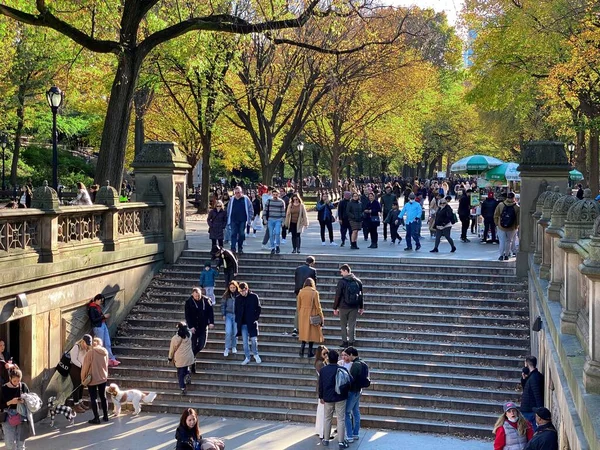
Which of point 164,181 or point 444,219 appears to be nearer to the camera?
point 164,181

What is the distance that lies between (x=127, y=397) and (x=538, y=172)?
9567mm

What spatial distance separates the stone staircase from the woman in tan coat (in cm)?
60

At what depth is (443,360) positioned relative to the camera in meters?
13.8

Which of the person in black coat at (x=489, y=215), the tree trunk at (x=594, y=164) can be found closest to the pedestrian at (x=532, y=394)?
the person in black coat at (x=489, y=215)

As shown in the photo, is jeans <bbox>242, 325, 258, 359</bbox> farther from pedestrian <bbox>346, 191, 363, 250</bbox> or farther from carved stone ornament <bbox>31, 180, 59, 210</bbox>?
pedestrian <bbox>346, 191, 363, 250</bbox>

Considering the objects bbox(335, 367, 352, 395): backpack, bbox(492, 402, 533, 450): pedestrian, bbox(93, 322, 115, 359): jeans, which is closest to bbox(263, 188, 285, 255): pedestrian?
bbox(93, 322, 115, 359): jeans

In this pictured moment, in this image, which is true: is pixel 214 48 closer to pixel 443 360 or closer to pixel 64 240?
pixel 64 240

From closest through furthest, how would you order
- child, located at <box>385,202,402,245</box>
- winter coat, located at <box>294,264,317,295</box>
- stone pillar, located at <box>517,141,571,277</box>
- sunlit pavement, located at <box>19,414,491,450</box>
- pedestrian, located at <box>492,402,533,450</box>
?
pedestrian, located at <box>492,402,533,450</box>, sunlit pavement, located at <box>19,414,491,450</box>, winter coat, located at <box>294,264,317,295</box>, stone pillar, located at <box>517,141,571,277</box>, child, located at <box>385,202,402,245</box>

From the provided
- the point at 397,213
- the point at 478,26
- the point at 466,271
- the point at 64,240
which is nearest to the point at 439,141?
the point at 478,26

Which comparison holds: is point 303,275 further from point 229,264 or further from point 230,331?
point 229,264

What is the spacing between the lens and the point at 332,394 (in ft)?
34.9

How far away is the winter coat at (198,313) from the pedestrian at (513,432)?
249 inches

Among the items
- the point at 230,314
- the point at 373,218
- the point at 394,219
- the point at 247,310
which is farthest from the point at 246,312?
the point at 394,219

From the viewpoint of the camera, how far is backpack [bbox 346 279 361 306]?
1333 cm
